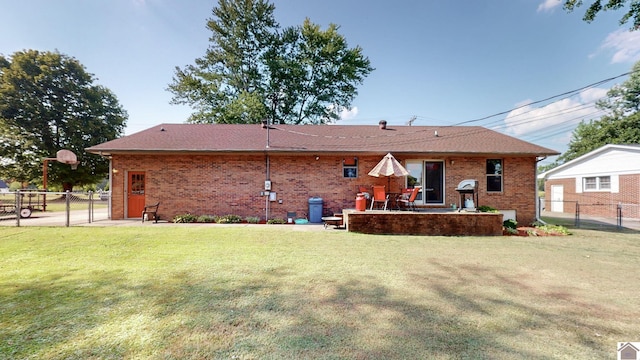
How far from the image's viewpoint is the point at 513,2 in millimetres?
12492

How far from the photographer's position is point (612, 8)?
1099 centimetres

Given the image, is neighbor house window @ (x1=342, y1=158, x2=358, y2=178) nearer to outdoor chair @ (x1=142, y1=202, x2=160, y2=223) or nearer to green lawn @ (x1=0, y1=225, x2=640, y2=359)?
green lawn @ (x1=0, y1=225, x2=640, y2=359)

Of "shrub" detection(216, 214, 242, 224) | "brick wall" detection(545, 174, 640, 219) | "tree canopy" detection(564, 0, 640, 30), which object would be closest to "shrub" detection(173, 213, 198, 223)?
"shrub" detection(216, 214, 242, 224)

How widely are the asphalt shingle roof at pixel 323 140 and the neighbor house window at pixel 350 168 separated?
1.81 ft

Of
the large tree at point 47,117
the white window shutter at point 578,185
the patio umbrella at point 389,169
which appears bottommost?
the white window shutter at point 578,185

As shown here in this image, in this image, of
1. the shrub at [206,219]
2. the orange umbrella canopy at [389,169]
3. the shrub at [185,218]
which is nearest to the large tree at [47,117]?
the shrub at [185,218]

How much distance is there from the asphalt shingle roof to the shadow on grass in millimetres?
7875

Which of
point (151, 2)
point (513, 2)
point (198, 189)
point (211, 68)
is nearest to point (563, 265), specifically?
point (198, 189)

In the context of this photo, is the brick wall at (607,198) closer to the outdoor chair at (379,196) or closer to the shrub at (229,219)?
the outdoor chair at (379,196)

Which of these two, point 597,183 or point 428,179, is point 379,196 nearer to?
point 428,179

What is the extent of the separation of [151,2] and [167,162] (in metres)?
7.67

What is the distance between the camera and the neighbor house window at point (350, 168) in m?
11.8

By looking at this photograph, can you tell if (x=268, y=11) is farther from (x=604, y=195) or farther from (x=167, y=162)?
(x=604, y=195)

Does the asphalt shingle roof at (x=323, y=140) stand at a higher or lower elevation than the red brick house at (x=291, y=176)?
higher
